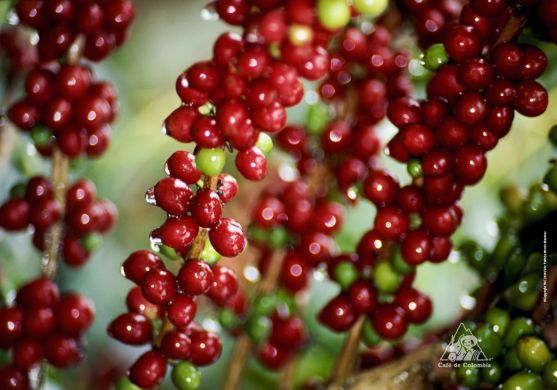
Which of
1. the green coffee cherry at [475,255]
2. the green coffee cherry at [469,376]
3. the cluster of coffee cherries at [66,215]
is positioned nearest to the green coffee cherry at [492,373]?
the green coffee cherry at [469,376]

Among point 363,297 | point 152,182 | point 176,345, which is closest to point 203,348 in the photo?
point 176,345

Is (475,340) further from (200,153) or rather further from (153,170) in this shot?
(153,170)

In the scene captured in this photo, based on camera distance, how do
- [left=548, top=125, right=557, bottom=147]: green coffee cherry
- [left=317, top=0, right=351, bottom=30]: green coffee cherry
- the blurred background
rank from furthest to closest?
the blurred background < [left=548, top=125, right=557, bottom=147]: green coffee cherry < [left=317, top=0, right=351, bottom=30]: green coffee cherry

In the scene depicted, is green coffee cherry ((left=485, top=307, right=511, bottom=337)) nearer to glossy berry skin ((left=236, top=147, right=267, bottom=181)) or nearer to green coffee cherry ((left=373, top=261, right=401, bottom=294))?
green coffee cherry ((left=373, top=261, right=401, bottom=294))

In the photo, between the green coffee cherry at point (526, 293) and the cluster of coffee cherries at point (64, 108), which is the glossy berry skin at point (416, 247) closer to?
the green coffee cherry at point (526, 293)

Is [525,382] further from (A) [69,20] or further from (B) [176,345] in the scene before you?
(A) [69,20]

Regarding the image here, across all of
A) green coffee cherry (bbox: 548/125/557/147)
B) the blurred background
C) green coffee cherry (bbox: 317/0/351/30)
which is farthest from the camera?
the blurred background

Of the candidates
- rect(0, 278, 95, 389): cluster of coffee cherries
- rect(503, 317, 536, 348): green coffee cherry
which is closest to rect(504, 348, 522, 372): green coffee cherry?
rect(503, 317, 536, 348): green coffee cherry

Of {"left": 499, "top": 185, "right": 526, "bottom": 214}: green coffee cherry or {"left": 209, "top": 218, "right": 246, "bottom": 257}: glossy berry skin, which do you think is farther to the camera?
{"left": 499, "top": 185, "right": 526, "bottom": 214}: green coffee cherry
